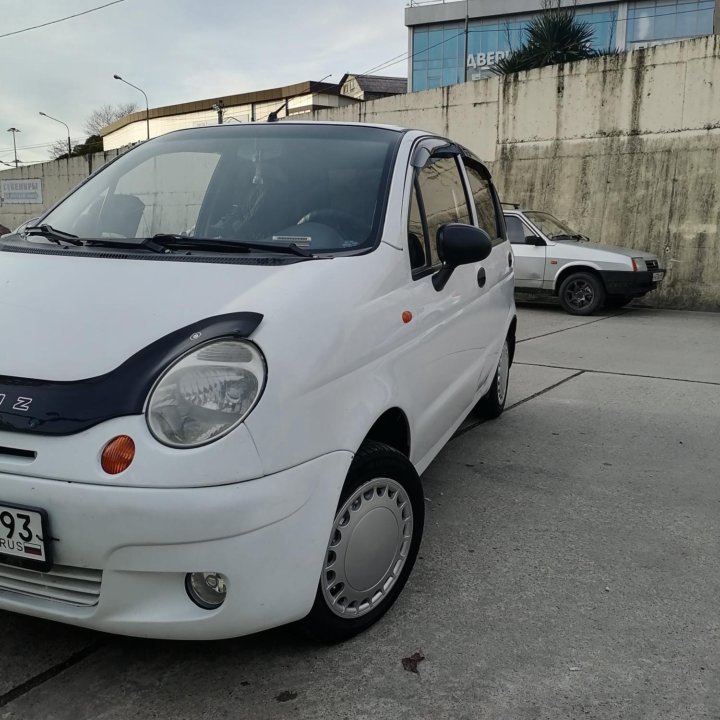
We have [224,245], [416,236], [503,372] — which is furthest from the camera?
[503,372]

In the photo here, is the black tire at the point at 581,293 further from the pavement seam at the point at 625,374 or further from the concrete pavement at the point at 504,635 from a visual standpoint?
the concrete pavement at the point at 504,635

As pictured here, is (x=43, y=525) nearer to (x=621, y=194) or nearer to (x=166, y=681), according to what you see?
(x=166, y=681)

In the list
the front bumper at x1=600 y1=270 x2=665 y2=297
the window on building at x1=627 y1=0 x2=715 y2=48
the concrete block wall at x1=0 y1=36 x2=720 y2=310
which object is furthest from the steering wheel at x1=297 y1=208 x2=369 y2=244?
the window on building at x1=627 y1=0 x2=715 y2=48

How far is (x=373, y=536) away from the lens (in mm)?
2283

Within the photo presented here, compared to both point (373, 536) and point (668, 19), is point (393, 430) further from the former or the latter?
point (668, 19)

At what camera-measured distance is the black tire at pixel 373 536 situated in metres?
2.14

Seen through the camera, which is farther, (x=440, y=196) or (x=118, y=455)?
(x=440, y=196)

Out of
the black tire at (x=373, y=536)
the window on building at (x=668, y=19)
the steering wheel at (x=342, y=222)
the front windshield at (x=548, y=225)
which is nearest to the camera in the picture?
the black tire at (x=373, y=536)

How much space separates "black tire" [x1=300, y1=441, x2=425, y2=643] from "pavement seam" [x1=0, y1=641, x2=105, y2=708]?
0.66 metres

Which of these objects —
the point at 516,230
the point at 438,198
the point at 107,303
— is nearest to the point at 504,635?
the point at 107,303

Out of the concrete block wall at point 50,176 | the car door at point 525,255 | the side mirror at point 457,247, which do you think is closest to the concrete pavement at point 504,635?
the side mirror at point 457,247

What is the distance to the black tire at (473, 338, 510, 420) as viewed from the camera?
474 cm

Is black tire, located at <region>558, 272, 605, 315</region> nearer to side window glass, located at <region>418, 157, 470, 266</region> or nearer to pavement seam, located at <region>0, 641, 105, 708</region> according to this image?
side window glass, located at <region>418, 157, 470, 266</region>

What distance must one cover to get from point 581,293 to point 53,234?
9.28 metres
